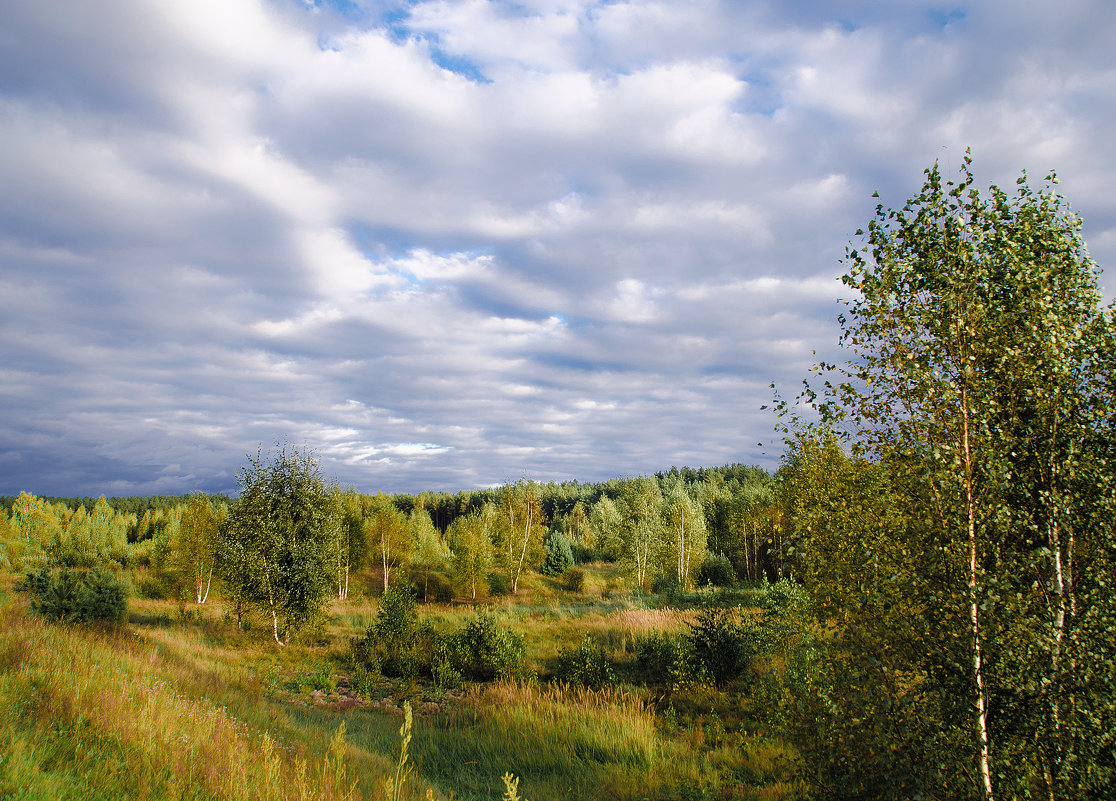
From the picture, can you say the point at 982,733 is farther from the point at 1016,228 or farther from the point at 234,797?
the point at 234,797

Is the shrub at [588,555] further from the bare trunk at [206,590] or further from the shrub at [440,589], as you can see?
the bare trunk at [206,590]

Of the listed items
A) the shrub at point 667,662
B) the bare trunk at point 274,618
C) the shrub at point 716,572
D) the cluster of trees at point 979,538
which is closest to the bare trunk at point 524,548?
the shrub at point 716,572


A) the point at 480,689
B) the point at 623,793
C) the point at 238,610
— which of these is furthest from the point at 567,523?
the point at 623,793

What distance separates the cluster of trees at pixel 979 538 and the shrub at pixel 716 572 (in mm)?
48027

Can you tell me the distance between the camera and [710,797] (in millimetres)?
7840

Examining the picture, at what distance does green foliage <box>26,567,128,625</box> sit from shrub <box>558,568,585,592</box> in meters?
35.7

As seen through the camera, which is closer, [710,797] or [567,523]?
[710,797]

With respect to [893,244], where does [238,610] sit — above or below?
below

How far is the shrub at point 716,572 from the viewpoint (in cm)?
4981

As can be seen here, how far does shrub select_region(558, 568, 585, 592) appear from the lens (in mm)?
48750

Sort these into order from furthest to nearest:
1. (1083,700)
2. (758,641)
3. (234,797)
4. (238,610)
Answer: (238,610)
(758,641)
(234,797)
(1083,700)

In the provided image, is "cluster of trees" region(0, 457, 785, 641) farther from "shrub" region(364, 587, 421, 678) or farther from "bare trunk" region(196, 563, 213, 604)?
"shrub" region(364, 587, 421, 678)

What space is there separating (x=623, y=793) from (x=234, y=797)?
5.68 m

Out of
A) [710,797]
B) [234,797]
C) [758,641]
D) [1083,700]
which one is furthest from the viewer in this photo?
[758,641]
